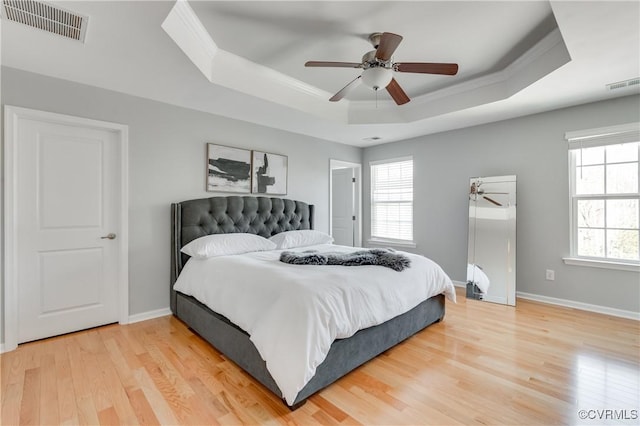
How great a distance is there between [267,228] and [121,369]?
7.21 ft

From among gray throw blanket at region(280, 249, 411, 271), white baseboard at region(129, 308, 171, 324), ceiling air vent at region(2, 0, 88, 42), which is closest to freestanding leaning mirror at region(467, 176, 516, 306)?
gray throw blanket at region(280, 249, 411, 271)

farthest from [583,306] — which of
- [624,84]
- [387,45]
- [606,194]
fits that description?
[387,45]

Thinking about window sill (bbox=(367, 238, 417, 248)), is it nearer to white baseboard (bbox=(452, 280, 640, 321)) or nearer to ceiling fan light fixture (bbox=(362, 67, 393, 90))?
white baseboard (bbox=(452, 280, 640, 321))

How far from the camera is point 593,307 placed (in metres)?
3.36

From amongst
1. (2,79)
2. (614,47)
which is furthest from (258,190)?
(614,47)

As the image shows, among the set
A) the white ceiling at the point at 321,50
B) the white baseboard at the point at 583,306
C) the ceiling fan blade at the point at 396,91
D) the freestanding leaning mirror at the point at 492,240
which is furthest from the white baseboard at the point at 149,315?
the white baseboard at the point at 583,306

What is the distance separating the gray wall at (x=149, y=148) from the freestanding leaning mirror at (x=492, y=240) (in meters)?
3.37

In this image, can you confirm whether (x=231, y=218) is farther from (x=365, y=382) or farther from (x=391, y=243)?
(x=391, y=243)

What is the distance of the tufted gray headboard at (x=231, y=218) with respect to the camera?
324 centimetres

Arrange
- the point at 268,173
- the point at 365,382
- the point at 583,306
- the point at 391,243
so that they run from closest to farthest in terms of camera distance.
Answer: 1. the point at 365,382
2. the point at 583,306
3. the point at 268,173
4. the point at 391,243

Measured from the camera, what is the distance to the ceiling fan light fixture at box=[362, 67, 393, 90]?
2318 millimetres

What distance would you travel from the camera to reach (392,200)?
17.5 ft

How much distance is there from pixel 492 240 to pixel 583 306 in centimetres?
116

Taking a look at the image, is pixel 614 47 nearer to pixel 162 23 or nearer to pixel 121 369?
pixel 162 23
